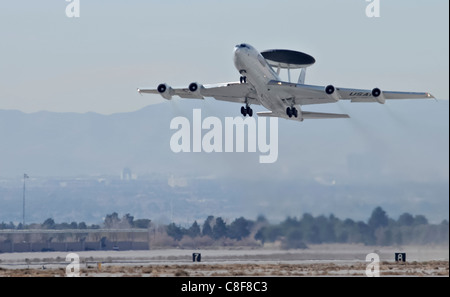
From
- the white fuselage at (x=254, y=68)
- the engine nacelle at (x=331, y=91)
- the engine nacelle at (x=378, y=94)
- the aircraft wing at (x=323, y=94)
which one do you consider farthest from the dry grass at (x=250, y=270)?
the white fuselage at (x=254, y=68)

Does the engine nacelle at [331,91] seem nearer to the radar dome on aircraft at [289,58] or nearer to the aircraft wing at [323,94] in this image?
the aircraft wing at [323,94]

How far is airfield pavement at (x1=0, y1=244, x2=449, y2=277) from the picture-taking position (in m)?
61.6

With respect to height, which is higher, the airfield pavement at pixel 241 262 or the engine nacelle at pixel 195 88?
the engine nacelle at pixel 195 88

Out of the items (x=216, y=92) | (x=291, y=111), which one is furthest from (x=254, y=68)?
(x=216, y=92)

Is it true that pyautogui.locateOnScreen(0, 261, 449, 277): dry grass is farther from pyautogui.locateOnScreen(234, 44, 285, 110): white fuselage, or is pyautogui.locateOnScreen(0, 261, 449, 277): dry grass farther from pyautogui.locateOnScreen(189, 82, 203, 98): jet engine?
pyautogui.locateOnScreen(189, 82, 203, 98): jet engine

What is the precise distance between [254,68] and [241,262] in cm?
1403

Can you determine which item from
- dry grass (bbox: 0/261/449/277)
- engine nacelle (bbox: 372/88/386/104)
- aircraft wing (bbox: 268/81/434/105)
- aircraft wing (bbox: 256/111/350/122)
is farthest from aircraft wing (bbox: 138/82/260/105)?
dry grass (bbox: 0/261/449/277)

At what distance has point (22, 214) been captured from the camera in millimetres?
93062

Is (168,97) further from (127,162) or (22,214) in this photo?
(127,162)

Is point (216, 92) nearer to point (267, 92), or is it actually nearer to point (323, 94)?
point (267, 92)

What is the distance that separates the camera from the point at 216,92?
74250 millimetres

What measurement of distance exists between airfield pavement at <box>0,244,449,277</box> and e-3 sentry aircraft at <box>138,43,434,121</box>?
1094 centimetres

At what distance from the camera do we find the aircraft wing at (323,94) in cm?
6812
